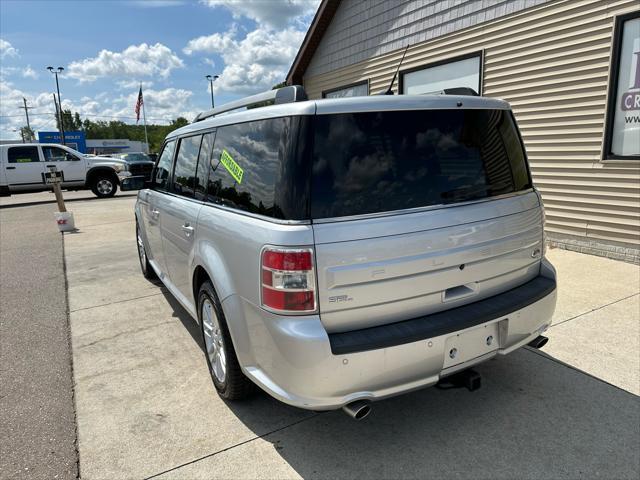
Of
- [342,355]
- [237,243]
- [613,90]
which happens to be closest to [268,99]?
[237,243]

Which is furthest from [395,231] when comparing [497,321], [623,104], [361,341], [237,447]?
[623,104]

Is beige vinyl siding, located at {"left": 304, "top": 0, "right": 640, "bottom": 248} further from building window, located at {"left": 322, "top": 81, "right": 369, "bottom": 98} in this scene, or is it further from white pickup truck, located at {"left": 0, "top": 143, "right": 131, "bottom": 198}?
white pickup truck, located at {"left": 0, "top": 143, "right": 131, "bottom": 198}

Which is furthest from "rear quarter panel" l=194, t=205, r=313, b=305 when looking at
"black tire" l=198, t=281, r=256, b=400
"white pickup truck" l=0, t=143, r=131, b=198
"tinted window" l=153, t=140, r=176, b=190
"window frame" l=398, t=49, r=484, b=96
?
"white pickup truck" l=0, t=143, r=131, b=198

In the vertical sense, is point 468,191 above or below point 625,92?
below

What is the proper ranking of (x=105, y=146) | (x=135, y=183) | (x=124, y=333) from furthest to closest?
(x=105, y=146), (x=135, y=183), (x=124, y=333)

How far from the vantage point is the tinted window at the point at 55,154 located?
630 inches

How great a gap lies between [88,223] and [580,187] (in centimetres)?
1028

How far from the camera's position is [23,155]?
15.7 m

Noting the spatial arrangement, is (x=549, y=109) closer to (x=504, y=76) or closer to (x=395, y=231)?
(x=504, y=76)

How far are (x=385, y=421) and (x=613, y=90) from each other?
17.4ft

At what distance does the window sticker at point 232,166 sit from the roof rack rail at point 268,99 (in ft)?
1.44

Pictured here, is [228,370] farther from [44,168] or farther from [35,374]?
[44,168]

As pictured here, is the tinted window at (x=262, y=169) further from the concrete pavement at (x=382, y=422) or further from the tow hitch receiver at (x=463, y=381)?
the concrete pavement at (x=382, y=422)

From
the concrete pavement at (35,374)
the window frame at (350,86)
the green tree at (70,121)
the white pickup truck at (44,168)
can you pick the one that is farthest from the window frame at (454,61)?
the green tree at (70,121)
